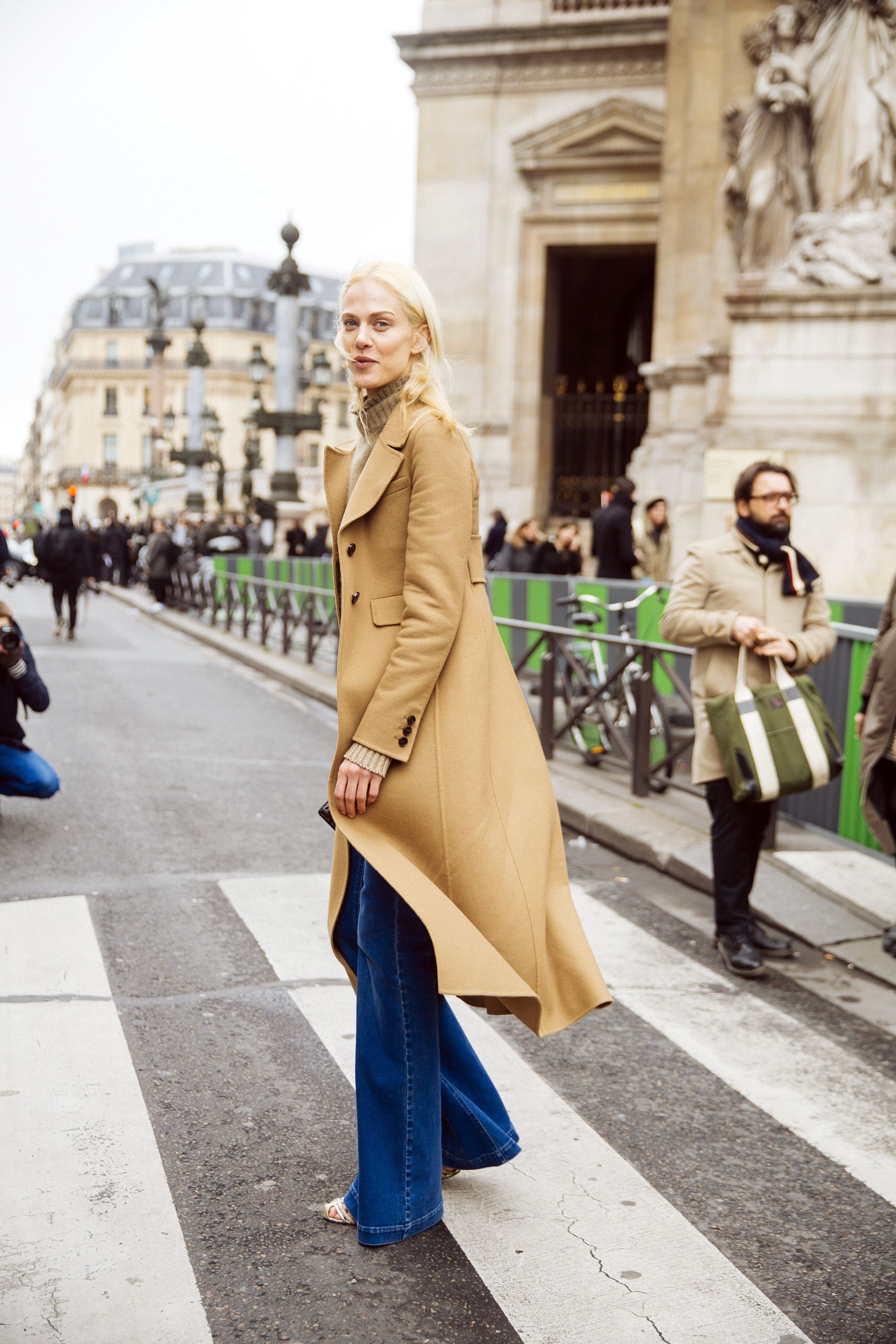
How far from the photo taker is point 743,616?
500 centimetres

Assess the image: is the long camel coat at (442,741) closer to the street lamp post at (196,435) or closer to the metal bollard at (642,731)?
the metal bollard at (642,731)

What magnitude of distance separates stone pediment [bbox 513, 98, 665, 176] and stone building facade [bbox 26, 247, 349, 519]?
80.4 metres

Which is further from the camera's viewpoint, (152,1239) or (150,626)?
(150,626)

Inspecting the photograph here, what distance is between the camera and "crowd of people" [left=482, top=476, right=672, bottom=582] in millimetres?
13383

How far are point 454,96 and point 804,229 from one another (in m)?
12.0

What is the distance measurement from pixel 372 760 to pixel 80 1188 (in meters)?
1.29

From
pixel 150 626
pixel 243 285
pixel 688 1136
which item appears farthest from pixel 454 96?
pixel 243 285

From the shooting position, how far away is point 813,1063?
4152mm

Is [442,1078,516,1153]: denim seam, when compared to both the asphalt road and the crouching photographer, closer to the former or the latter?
the asphalt road

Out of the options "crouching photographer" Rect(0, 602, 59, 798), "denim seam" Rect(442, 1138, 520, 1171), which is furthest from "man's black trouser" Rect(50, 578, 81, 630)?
"denim seam" Rect(442, 1138, 520, 1171)

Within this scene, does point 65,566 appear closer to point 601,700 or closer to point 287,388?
point 287,388

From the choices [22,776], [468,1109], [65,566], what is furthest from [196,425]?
[468,1109]

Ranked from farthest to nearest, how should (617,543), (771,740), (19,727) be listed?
(617,543) → (19,727) → (771,740)

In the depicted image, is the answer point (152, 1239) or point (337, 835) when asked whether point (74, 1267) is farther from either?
point (337, 835)
